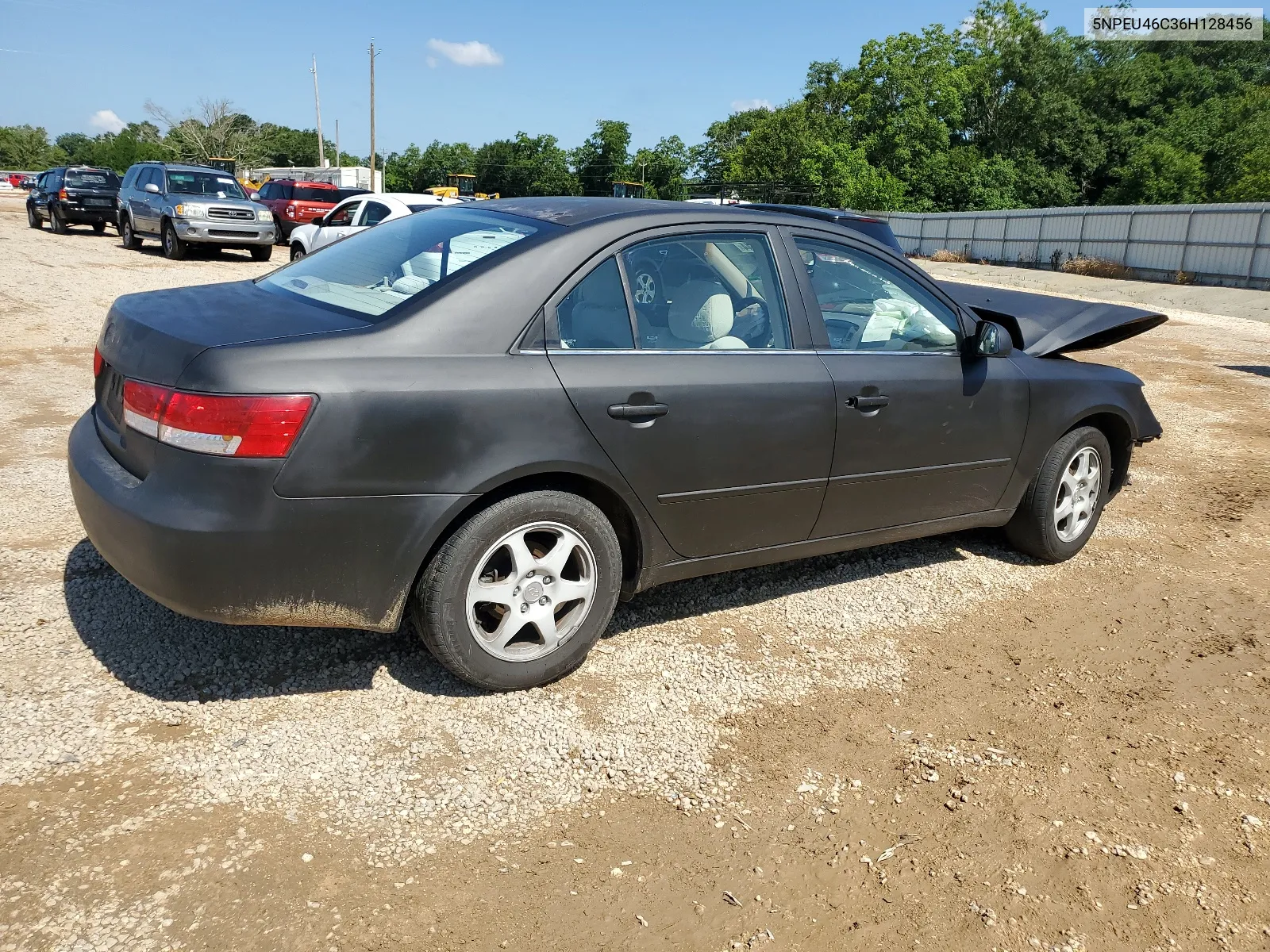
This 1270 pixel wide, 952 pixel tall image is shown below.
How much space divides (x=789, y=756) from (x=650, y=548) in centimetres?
88

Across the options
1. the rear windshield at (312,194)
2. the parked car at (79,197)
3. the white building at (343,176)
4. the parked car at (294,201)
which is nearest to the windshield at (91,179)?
the parked car at (79,197)

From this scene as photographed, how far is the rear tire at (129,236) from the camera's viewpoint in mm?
21172

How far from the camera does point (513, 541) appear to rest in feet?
10.6

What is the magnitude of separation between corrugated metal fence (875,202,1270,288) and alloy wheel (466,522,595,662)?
27487 mm

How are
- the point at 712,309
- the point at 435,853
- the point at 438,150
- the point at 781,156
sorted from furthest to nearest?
the point at 438,150, the point at 781,156, the point at 712,309, the point at 435,853

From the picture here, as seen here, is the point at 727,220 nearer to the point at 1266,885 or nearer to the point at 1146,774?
the point at 1146,774

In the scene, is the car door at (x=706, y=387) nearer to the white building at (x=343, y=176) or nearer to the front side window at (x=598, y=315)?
the front side window at (x=598, y=315)

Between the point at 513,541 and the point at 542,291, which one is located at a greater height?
the point at 542,291

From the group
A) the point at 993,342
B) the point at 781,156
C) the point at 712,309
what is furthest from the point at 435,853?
the point at 781,156

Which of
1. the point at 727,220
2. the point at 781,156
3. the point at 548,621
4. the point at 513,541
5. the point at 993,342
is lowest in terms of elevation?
the point at 548,621

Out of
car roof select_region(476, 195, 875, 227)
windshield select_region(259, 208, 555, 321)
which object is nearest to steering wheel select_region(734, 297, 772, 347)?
car roof select_region(476, 195, 875, 227)

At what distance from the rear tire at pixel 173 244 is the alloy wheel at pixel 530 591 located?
18338mm

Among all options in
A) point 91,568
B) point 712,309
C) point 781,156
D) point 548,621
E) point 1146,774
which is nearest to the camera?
point 1146,774

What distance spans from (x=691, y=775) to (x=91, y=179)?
29168 millimetres
